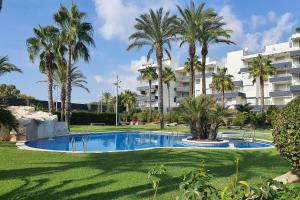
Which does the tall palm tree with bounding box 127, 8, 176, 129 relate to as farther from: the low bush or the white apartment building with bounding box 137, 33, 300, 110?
the low bush

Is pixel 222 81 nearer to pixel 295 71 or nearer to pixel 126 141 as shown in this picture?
pixel 295 71

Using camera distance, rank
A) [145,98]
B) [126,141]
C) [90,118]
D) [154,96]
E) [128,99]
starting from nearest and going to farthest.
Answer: [126,141], [90,118], [128,99], [154,96], [145,98]

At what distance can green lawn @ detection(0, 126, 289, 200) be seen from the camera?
7098mm

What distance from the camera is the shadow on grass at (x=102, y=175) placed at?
7.11m

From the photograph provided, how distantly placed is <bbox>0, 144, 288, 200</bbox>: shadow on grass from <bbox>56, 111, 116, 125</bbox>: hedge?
34957mm

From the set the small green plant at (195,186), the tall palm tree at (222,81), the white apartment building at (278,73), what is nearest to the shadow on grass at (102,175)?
the small green plant at (195,186)

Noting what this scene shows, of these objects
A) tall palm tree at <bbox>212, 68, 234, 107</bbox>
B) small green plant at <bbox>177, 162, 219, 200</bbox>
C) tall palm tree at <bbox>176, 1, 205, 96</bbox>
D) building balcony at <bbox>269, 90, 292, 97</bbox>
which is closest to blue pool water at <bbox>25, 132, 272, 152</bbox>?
tall palm tree at <bbox>176, 1, 205, 96</bbox>

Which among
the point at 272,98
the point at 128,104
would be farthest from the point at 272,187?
the point at 128,104

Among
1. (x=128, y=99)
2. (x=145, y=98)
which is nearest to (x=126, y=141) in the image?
(x=128, y=99)

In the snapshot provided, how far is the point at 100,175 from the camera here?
8.99m

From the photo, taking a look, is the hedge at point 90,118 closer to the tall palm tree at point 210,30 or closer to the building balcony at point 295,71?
the tall palm tree at point 210,30

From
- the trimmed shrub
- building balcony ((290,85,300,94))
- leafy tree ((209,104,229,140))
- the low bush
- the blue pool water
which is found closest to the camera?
the low bush

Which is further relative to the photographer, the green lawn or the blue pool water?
the blue pool water

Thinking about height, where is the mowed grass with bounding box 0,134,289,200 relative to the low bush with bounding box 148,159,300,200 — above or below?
below
